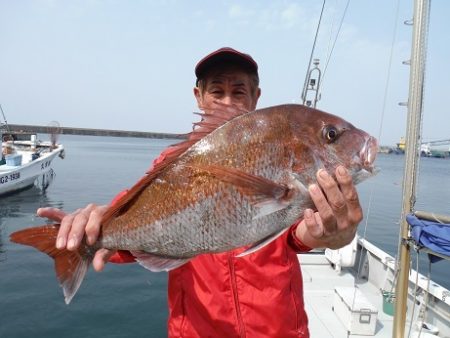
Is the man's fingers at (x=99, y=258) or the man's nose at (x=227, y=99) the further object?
the man's nose at (x=227, y=99)

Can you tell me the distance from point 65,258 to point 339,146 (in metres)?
1.64

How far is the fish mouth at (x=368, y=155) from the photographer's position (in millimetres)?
1849

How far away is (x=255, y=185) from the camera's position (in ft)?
5.73

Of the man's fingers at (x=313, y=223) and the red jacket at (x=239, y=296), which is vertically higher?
the man's fingers at (x=313, y=223)

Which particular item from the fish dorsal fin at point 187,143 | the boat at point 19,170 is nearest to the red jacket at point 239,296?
the fish dorsal fin at point 187,143

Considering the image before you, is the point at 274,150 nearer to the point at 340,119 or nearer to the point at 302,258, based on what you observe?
the point at 340,119

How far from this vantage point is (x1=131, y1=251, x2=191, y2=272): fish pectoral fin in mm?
1861

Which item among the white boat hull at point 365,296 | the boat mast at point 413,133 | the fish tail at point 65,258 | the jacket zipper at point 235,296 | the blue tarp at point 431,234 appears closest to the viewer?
the fish tail at point 65,258

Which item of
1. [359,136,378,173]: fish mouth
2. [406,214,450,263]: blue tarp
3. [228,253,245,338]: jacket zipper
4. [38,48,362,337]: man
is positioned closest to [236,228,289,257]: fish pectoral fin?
[38,48,362,337]: man

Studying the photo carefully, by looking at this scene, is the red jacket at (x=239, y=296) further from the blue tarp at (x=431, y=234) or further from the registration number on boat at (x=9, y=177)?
the registration number on boat at (x=9, y=177)

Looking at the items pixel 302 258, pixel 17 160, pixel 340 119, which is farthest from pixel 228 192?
pixel 17 160

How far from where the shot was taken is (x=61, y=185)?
24312 mm

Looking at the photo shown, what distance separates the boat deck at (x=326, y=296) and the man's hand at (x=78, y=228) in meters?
4.13

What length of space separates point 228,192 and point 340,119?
73cm
